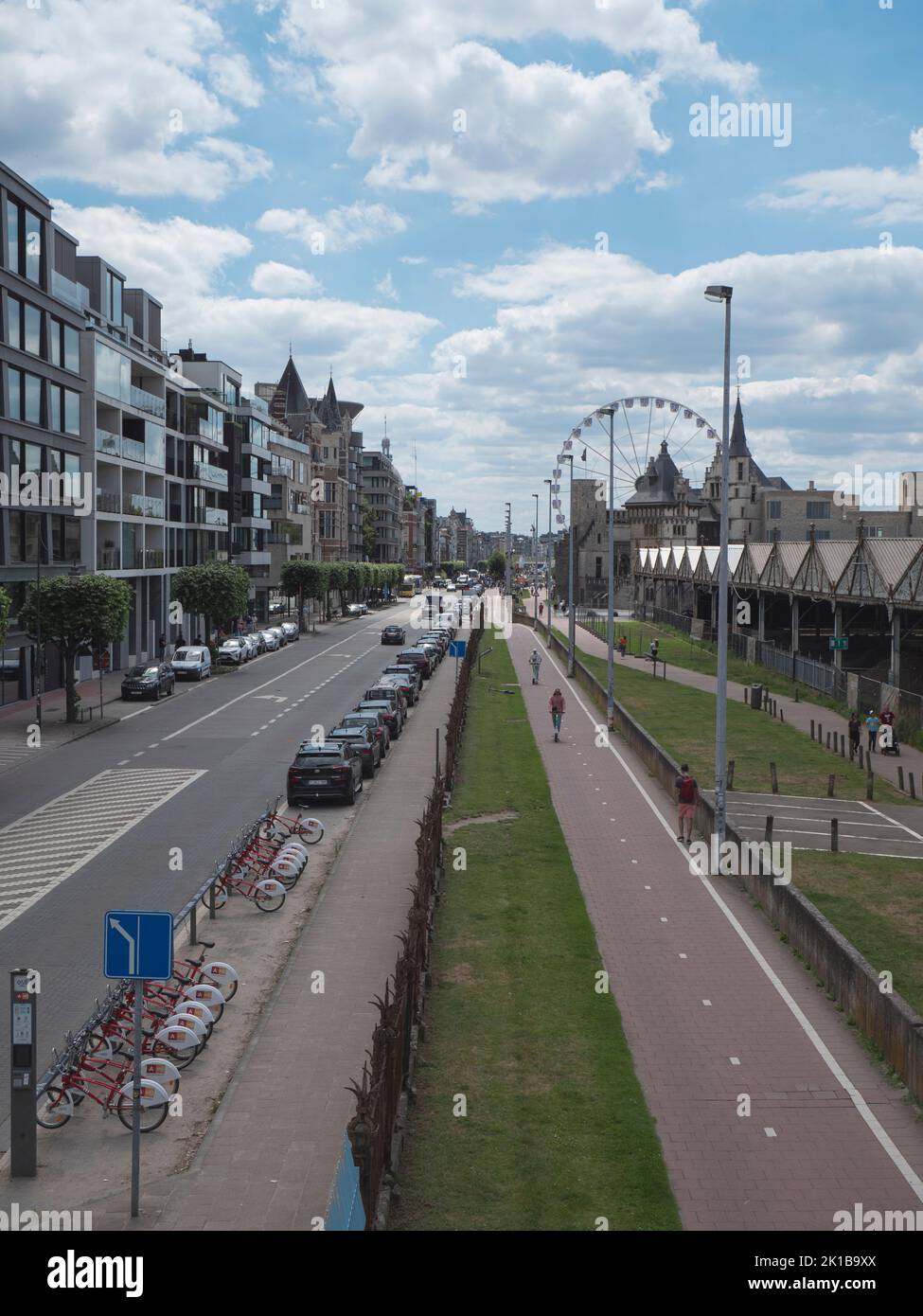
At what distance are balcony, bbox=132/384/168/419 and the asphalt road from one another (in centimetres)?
1592

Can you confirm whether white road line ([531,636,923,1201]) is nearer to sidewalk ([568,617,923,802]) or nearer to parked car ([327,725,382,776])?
parked car ([327,725,382,776])

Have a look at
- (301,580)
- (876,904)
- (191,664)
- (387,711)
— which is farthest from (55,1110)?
(301,580)

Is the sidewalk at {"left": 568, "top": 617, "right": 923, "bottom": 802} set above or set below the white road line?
above

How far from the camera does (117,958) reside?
1040 centimetres

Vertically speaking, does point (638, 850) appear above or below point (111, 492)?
below

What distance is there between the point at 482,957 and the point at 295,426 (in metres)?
125

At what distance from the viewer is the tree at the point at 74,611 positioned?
38.9m

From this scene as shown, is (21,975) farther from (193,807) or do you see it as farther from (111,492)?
(111,492)

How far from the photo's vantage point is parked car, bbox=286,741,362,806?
27234 millimetres

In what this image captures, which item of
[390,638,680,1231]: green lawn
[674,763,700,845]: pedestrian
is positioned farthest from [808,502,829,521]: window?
[390,638,680,1231]: green lawn

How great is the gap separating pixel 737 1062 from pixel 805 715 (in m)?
33.3

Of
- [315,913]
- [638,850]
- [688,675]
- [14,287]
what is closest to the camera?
[315,913]

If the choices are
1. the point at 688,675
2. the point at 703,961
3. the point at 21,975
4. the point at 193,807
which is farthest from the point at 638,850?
the point at 688,675
